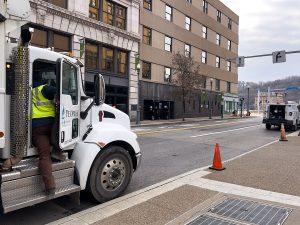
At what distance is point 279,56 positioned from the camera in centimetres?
2609

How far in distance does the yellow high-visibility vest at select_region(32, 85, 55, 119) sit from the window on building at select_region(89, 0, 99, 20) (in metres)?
23.1

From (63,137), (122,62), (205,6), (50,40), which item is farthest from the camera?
(205,6)

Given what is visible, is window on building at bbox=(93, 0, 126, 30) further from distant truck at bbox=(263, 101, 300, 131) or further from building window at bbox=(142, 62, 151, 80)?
distant truck at bbox=(263, 101, 300, 131)

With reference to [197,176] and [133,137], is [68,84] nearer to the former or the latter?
[133,137]

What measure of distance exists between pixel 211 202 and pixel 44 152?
293 centimetres

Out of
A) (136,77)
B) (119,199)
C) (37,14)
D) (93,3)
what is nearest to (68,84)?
(119,199)

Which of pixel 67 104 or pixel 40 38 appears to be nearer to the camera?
pixel 67 104

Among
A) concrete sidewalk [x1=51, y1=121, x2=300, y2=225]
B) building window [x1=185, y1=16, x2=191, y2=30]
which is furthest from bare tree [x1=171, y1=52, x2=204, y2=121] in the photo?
concrete sidewalk [x1=51, y1=121, x2=300, y2=225]

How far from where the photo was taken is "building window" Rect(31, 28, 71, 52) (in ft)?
71.8

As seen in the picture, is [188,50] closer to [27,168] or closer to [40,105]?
[40,105]

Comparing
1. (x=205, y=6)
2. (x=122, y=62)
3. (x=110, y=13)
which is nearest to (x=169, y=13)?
(x=110, y=13)

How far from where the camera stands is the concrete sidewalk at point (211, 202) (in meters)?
4.62

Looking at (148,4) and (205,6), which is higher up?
(205,6)

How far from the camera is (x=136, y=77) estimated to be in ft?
101
